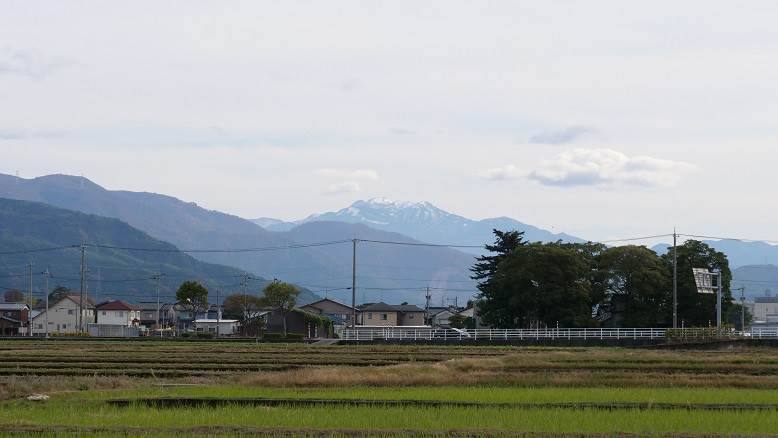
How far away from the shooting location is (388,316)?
123 metres

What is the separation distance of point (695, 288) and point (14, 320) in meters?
81.2

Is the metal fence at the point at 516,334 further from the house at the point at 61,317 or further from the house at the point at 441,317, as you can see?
the house at the point at 441,317

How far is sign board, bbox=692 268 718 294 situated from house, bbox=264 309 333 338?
4540 cm

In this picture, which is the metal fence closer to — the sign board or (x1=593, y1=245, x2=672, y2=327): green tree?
the sign board

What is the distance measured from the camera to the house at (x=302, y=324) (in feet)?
360

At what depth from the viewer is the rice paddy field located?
20141 mm

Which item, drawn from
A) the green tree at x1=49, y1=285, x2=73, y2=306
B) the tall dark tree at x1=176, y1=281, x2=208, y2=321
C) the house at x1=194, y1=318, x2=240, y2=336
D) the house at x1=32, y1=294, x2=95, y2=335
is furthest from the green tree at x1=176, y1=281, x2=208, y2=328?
the green tree at x1=49, y1=285, x2=73, y2=306

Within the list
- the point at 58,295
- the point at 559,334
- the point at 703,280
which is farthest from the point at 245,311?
the point at 703,280

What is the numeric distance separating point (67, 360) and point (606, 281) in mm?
51153

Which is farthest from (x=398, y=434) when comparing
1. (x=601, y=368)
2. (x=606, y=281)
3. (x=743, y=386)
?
(x=606, y=281)

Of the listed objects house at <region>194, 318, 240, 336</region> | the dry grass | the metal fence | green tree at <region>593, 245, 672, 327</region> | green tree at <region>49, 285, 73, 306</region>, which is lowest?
house at <region>194, 318, 240, 336</region>

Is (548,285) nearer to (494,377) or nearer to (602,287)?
(602,287)

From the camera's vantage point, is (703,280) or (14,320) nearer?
(703,280)

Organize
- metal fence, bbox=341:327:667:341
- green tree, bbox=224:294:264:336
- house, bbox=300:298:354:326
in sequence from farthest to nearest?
house, bbox=300:298:354:326, green tree, bbox=224:294:264:336, metal fence, bbox=341:327:667:341
